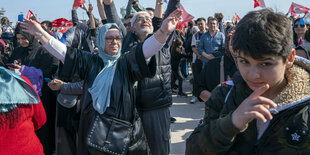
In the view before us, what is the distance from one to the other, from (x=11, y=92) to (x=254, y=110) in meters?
1.95

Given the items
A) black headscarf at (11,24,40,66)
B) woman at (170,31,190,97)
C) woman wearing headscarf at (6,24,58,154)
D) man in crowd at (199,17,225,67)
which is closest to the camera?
woman wearing headscarf at (6,24,58,154)

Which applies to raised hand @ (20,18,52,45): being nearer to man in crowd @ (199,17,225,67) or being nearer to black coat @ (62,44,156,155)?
black coat @ (62,44,156,155)

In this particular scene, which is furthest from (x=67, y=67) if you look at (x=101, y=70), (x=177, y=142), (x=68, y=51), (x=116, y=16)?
(x=177, y=142)

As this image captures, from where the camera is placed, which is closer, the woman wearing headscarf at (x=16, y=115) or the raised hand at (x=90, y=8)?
the woman wearing headscarf at (x=16, y=115)

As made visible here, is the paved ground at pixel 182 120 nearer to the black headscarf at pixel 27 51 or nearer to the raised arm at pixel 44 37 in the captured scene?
the black headscarf at pixel 27 51

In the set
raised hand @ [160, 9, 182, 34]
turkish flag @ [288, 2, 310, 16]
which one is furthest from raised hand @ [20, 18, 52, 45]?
turkish flag @ [288, 2, 310, 16]

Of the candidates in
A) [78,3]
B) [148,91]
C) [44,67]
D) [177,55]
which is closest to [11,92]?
[148,91]

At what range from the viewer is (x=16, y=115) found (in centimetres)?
247

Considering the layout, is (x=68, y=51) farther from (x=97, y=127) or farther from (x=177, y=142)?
(x=177, y=142)

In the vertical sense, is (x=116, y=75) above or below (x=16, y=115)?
above

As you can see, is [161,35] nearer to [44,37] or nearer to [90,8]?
[44,37]

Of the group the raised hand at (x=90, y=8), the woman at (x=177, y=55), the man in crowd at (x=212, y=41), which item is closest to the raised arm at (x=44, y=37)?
the raised hand at (x=90, y=8)

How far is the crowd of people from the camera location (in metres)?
1.25

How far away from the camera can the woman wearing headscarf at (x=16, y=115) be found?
2.40 m
